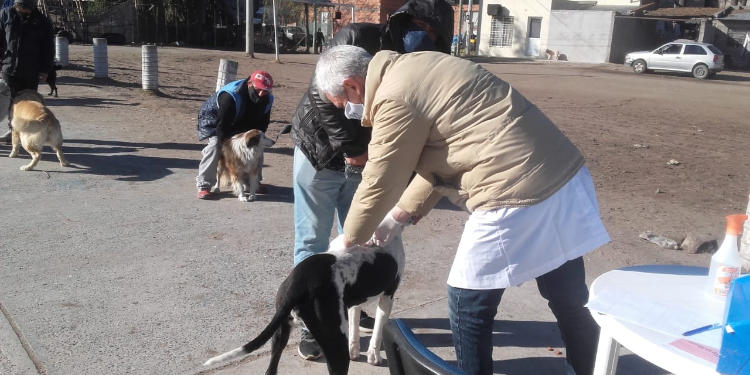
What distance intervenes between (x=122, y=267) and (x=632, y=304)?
12.2 feet

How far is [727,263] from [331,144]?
1.91 m

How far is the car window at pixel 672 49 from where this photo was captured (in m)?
31.8

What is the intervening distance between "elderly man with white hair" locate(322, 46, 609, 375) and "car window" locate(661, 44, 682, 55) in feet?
109

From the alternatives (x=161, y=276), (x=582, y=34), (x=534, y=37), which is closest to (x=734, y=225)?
(x=161, y=276)

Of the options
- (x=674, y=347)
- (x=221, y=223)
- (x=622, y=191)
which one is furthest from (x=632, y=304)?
(x=622, y=191)

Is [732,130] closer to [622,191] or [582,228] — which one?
[622,191]

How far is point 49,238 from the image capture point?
519 centimetres

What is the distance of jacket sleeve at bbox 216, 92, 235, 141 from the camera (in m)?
6.64

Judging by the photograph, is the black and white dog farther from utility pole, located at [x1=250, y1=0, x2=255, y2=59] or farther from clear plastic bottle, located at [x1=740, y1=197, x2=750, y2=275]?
utility pole, located at [x1=250, y1=0, x2=255, y2=59]

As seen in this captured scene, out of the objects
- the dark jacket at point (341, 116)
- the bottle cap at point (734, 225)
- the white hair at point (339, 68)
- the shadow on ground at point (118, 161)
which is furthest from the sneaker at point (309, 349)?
the shadow on ground at point (118, 161)

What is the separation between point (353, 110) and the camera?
114 inches

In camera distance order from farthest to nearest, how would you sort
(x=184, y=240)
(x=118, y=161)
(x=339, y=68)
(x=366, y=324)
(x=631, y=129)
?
1. (x=631, y=129)
2. (x=118, y=161)
3. (x=184, y=240)
4. (x=366, y=324)
5. (x=339, y=68)

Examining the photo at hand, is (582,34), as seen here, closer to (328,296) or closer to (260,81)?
(260,81)

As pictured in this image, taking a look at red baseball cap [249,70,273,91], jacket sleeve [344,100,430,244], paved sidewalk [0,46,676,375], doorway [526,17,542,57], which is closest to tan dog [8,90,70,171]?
paved sidewalk [0,46,676,375]
